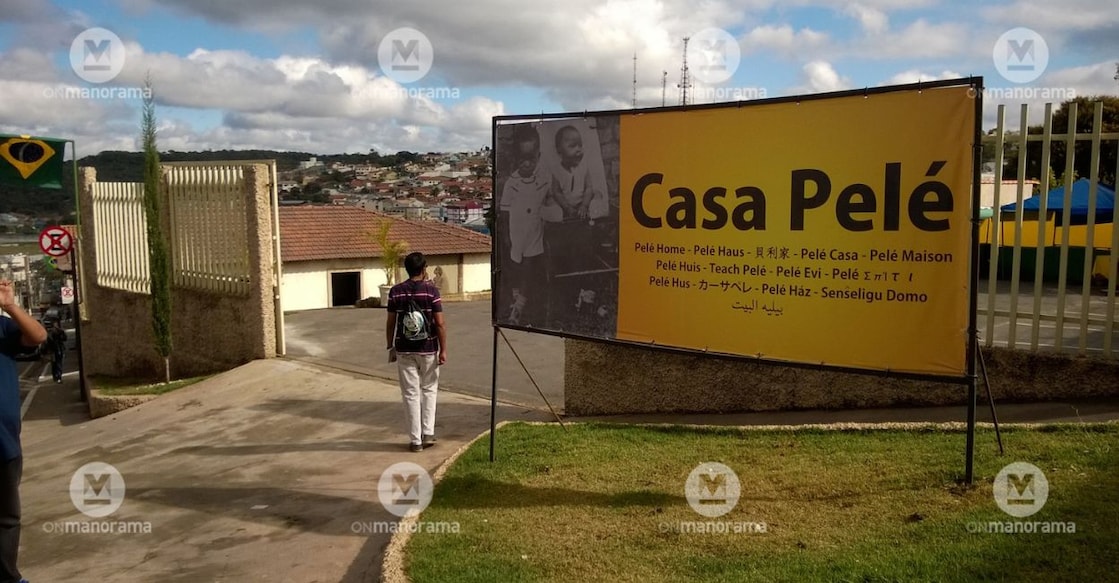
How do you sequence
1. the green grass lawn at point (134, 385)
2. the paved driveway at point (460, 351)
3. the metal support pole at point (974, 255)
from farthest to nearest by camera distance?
the green grass lawn at point (134, 385) → the paved driveway at point (460, 351) → the metal support pole at point (974, 255)

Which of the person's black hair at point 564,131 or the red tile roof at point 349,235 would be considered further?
the red tile roof at point 349,235

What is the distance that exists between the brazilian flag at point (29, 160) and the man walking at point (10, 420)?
1256 centimetres

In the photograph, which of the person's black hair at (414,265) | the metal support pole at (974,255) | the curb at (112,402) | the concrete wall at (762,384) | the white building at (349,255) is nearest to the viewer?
the metal support pole at (974,255)

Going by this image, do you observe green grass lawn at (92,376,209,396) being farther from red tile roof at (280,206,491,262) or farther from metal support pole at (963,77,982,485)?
red tile roof at (280,206,491,262)

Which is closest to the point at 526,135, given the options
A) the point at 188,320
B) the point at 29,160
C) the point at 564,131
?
the point at 564,131

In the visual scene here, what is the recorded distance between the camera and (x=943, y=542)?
426 cm

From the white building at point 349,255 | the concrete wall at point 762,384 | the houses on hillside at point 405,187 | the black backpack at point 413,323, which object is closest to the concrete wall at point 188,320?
the black backpack at point 413,323

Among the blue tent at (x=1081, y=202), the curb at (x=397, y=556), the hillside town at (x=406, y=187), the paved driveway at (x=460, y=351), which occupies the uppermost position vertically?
the hillside town at (x=406, y=187)

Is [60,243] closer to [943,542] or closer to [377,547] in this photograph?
[377,547]

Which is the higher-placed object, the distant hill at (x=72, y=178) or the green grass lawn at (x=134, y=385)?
the distant hill at (x=72, y=178)

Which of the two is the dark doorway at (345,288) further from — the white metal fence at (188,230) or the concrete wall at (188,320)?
the white metal fence at (188,230)

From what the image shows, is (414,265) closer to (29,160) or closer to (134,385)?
(134,385)

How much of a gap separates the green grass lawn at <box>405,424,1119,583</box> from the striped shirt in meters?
1.15

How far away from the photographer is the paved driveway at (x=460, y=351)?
9.80 meters
